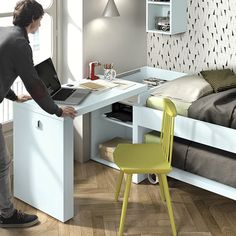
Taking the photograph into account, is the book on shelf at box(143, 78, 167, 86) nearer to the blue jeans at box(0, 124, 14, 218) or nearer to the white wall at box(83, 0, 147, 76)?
the white wall at box(83, 0, 147, 76)

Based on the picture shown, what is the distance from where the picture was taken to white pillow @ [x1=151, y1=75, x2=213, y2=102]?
3.68 metres

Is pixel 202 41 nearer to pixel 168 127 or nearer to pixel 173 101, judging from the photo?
pixel 173 101

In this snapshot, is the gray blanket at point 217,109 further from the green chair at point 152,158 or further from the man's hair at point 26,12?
the man's hair at point 26,12

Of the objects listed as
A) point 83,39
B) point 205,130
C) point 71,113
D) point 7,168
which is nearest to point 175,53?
point 83,39

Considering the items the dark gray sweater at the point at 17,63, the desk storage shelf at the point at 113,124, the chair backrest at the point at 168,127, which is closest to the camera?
the dark gray sweater at the point at 17,63

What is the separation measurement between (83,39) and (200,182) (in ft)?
4.50

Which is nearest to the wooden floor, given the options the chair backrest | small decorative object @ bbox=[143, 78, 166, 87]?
the chair backrest

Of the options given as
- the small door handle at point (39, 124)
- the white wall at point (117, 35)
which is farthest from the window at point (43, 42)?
the small door handle at point (39, 124)

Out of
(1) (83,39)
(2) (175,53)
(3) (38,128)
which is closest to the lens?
(3) (38,128)

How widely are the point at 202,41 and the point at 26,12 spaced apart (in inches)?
67.5

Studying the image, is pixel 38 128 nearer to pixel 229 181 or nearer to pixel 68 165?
pixel 68 165

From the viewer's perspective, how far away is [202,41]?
13.7 feet

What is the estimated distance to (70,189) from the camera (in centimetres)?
335

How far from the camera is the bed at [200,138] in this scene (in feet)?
11.0
